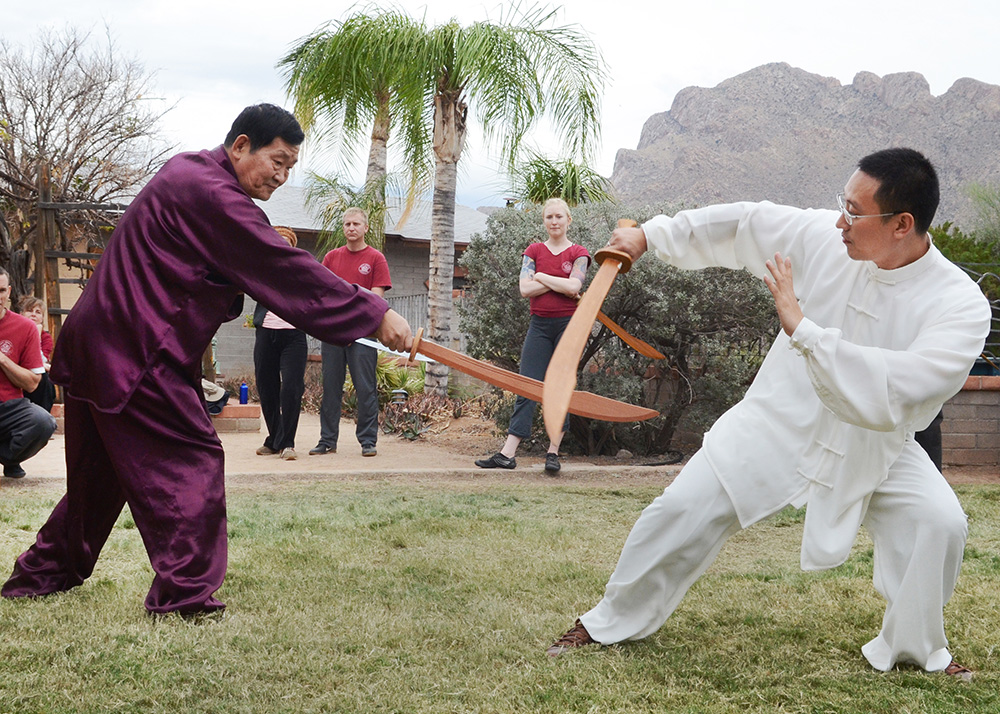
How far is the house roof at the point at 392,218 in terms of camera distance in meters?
18.9

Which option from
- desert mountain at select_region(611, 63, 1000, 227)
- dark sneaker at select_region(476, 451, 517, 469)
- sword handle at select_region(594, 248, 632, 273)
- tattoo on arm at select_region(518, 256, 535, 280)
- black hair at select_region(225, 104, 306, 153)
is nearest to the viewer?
sword handle at select_region(594, 248, 632, 273)

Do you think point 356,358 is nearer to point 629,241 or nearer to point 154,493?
point 154,493

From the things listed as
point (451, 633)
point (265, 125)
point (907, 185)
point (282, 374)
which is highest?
point (265, 125)

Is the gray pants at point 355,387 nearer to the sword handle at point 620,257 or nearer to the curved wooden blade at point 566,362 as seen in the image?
the sword handle at point 620,257

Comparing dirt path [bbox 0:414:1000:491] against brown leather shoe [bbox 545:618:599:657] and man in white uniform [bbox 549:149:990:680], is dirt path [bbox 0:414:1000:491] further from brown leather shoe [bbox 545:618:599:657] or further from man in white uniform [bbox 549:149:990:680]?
man in white uniform [bbox 549:149:990:680]

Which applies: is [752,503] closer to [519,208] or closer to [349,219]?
[349,219]

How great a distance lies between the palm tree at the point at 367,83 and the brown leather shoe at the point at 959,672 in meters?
10.6

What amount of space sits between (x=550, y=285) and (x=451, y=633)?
14.0 ft

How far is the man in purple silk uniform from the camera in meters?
3.65

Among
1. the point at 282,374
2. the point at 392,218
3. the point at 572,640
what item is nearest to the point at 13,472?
the point at 282,374

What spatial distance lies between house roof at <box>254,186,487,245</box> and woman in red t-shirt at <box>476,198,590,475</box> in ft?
34.1

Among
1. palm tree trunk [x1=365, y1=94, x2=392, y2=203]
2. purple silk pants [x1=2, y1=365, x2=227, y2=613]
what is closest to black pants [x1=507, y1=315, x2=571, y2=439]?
purple silk pants [x1=2, y1=365, x2=227, y2=613]

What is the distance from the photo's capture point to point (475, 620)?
373 cm

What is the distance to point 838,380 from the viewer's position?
9.62 feet
